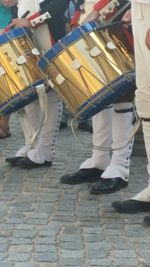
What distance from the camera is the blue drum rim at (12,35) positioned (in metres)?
4.10

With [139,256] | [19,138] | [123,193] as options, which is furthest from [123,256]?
[19,138]

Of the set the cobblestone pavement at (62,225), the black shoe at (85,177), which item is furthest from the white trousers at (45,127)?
the black shoe at (85,177)

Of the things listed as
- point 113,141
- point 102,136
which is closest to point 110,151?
point 102,136

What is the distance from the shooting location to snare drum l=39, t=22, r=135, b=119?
3629 mm

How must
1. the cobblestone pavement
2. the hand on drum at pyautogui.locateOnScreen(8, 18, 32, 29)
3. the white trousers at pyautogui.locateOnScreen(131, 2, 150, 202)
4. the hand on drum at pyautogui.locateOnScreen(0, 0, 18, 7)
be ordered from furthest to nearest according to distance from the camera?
the hand on drum at pyautogui.locateOnScreen(0, 0, 18, 7) → the hand on drum at pyautogui.locateOnScreen(8, 18, 32, 29) → the white trousers at pyautogui.locateOnScreen(131, 2, 150, 202) → the cobblestone pavement

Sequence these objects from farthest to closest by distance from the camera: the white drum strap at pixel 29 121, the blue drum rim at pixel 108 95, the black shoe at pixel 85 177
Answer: the black shoe at pixel 85 177 < the white drum strap at pixel 29 121 < the blue drum rim at pixel 108 95

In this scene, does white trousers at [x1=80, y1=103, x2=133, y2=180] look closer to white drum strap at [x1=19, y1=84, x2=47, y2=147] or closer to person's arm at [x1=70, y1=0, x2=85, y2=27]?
white drum strap at [x1=19, y1=84, x2=47, y2=147]

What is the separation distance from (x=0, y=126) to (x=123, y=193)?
6.32 feet

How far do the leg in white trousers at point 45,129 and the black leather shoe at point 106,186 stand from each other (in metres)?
0.71

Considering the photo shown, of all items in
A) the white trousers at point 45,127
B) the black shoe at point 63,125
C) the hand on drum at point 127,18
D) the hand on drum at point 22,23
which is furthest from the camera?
the black shoe at point 63,125

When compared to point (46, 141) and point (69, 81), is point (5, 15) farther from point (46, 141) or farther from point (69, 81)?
point (69, 81)

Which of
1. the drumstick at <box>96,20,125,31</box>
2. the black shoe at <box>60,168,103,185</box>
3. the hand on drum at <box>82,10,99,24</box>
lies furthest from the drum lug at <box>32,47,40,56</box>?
the black shoe at <box>60,168,103,185</box>

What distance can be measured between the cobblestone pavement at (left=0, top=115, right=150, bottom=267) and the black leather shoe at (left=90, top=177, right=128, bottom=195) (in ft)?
0.12

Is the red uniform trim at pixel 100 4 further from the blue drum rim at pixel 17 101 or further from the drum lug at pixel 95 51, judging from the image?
the blue drum rim at pixel 17 101
